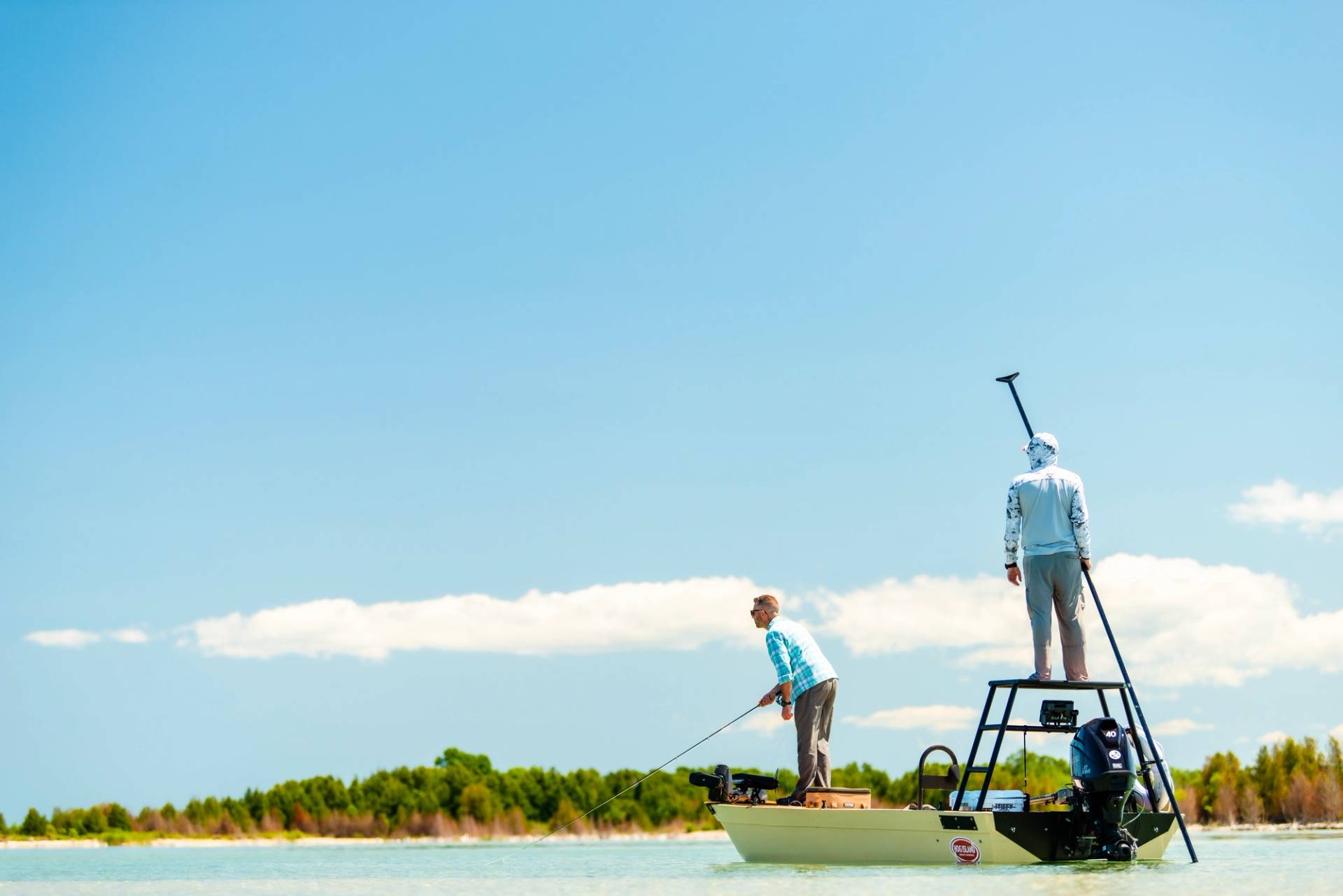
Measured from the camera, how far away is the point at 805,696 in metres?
14.4

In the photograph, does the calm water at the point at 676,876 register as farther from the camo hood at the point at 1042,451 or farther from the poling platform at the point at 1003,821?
the camo hood at the point at 1042,451

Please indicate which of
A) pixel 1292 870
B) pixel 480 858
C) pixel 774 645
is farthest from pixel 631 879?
pixel 480 858

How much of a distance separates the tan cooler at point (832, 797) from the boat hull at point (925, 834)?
25 cm

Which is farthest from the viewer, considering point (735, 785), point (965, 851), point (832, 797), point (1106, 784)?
point (735, 785)

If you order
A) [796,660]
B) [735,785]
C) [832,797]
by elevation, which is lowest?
[832,797]

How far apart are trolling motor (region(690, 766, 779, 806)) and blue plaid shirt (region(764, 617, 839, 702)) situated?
38.7 inches

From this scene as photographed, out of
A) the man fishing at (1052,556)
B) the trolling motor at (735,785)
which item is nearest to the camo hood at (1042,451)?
the man fishing at (1052,556)

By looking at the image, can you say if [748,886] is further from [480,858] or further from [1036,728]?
[480,858]

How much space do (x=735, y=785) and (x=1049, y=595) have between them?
12.7 ft

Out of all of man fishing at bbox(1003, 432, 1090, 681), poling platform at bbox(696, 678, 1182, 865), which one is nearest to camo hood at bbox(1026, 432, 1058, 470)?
man fishing at bbox(1003, 432, 1090, 681)

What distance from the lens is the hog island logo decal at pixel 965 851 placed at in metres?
13.7

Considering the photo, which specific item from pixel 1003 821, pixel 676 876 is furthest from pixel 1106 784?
pixel 676 876

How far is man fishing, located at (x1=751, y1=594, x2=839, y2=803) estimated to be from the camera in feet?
47.0

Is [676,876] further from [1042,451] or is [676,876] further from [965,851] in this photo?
[1042,451]
